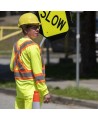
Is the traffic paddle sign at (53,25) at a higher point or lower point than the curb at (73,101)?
higher

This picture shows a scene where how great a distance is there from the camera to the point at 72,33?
3244cm

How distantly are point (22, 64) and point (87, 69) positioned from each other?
12.9 metres

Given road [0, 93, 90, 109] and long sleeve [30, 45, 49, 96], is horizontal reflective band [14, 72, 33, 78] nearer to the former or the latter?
long sleeve [30, 45, 49, 96]

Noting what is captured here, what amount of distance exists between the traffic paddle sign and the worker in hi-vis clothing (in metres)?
1.53

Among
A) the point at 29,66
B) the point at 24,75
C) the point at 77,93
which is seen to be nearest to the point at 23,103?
the point at 24,75

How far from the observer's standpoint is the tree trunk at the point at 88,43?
19.0 metres

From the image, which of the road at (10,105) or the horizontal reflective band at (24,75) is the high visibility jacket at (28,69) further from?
the road at (10,105)

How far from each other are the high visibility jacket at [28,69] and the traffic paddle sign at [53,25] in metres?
1.56

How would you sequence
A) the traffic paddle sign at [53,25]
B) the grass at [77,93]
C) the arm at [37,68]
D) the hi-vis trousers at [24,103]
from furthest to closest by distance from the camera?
1. the grass at [77,93]
2. the traffic paddle sign at [53,25]
3. the hi-vis trousers at [24,103]
4. the arm at [37,68]

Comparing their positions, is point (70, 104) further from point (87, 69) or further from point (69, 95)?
point (87, 69)

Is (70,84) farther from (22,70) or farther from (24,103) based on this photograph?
(22,70)

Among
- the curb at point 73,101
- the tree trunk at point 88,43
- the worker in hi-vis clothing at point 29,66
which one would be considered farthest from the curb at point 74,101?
the tree trunk at point 88,43

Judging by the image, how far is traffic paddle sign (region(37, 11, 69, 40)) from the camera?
7800 mm
